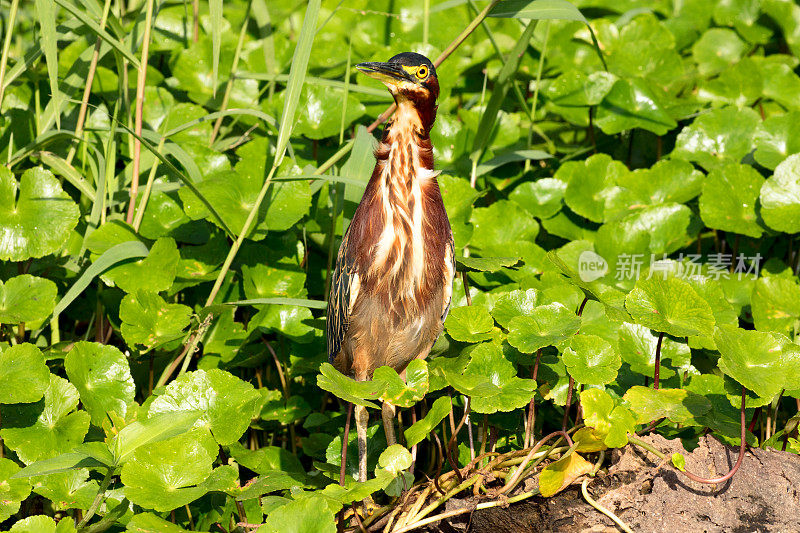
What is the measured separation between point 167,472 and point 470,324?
112cm

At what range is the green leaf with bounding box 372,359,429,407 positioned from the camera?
232 centimetres

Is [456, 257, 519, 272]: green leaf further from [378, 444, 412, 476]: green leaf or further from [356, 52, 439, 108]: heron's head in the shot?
[378, 444, 412, 476]: green leaf

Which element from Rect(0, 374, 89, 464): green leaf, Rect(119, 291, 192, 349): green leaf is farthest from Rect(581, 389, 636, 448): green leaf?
Rect(0, 374, 89, 464): green leaf

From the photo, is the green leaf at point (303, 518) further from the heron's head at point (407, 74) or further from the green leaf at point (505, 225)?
the green leaf at point (505, 225)

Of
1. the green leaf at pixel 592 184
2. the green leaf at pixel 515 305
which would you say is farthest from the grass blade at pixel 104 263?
the green leaf at pixel 592 184

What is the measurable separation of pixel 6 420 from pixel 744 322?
3.05 meters

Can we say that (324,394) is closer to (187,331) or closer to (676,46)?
(187,331)

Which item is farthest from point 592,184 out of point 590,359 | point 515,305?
point 590,359

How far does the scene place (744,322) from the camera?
3.54 m

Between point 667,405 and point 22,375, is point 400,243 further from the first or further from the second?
point 22,375

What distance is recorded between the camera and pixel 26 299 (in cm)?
281

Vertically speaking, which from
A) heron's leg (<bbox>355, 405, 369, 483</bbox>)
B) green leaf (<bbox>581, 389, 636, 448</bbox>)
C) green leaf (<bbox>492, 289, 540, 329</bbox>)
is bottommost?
heron's leg (<bbox>355, 405, 369, 483</bbox>)

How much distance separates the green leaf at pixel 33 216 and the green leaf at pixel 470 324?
152 cm

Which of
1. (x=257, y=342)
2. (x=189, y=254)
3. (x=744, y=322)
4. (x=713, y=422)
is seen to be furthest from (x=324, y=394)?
(x=744, y=322)
